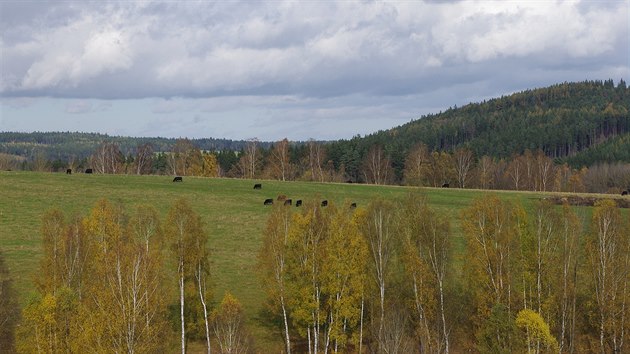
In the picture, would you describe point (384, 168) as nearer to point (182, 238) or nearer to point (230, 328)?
point (182, 238)

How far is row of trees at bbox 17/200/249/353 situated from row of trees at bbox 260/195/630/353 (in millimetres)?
5779

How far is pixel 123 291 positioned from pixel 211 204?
1886 inches

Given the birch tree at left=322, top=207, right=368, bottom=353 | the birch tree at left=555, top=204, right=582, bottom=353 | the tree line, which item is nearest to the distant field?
the tree line

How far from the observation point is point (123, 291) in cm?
4009

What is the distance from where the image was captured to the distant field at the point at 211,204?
57.9 m

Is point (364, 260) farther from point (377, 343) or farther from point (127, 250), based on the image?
point (127, 250)

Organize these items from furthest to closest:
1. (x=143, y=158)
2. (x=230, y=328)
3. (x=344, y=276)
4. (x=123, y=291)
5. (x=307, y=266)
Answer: (x=143, y=158)
(x=307, y=266)
(x=344, y=276)
(x=230, y=328)
(x=123, y=291)

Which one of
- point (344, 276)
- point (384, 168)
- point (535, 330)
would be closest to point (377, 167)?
point (384, 168)

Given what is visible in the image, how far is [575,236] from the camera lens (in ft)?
171

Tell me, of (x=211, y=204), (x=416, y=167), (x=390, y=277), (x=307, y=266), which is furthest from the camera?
(x=416, y=167)

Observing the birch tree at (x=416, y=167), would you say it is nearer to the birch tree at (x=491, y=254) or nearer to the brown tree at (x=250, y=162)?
the brown tree at (x=250, y=162)

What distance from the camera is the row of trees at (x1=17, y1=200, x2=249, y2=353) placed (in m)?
39.4

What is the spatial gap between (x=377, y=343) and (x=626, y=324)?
19250 mm

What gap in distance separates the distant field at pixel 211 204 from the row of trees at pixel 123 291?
541 cm
